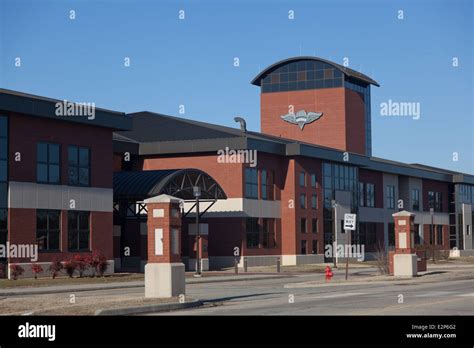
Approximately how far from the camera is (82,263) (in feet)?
154

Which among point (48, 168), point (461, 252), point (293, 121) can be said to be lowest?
point (461, 252)

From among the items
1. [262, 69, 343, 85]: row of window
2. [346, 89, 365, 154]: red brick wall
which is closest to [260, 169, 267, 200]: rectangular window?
[346, 89, 365, 154]: red brick wall

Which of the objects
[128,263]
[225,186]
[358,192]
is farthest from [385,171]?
[128,263]

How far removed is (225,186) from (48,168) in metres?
19.7

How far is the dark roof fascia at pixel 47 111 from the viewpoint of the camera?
146 feet

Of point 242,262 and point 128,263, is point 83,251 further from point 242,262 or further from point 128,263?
point 242,262

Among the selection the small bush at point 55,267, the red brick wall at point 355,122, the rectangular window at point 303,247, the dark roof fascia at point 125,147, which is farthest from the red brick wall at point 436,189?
the small bush at point 55,267

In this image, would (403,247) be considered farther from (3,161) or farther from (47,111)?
(3,161)

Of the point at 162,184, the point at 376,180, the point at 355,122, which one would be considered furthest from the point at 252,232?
the point at 355,122

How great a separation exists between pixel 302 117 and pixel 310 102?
2.01m

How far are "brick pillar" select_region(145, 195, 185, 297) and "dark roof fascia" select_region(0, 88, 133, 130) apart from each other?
19534 mm
